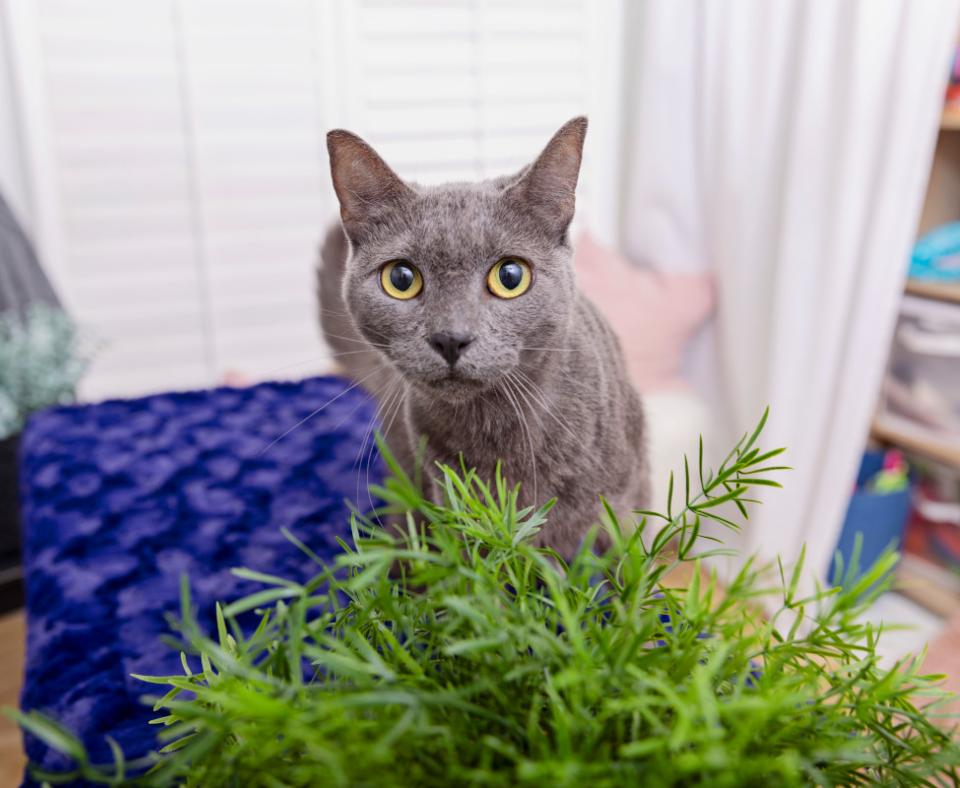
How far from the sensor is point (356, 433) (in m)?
1.39

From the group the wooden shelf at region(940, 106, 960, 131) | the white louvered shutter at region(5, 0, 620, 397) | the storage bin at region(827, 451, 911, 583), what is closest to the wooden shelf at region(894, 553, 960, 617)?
the storage bin at region(827, 451, 911, 583)

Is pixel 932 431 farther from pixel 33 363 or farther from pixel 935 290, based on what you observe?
pixel 33 363

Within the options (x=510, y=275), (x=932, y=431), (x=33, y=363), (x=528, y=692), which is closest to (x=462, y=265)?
(x=510, y=275)

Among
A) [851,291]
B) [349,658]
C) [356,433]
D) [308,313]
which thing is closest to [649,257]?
[851,291]

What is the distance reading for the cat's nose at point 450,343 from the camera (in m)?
0.63

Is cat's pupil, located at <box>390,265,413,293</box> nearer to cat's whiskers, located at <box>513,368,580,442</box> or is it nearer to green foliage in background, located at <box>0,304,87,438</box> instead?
cat's whiskers, located at <box>513,368,580,442</box>

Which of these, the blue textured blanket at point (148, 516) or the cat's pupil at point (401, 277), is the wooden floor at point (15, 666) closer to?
the blue textured blanket at point (148, 516)

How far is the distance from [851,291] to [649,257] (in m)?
0.64

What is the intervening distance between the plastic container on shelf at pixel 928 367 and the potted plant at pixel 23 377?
1.98 metres

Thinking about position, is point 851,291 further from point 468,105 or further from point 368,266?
point 368,266

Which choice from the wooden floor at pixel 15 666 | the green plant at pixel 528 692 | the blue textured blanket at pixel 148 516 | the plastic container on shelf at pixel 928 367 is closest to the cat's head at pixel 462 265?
the blue textured blanket at pixel 148 516

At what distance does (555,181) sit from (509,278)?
90 mm

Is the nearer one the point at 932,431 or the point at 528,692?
the point at 528,692

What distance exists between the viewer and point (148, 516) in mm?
1126
